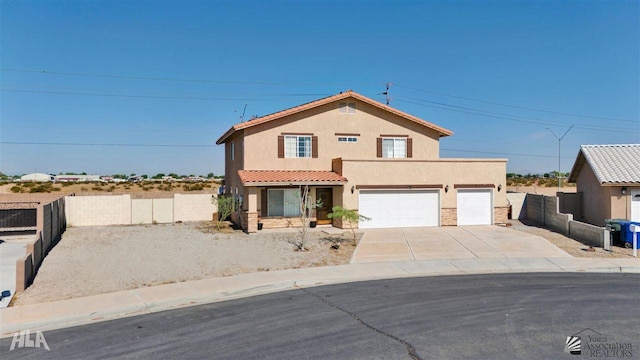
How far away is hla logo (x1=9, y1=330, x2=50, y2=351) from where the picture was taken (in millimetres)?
8375

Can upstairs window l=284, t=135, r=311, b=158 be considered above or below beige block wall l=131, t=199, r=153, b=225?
above

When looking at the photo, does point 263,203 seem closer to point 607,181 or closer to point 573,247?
point 573,247

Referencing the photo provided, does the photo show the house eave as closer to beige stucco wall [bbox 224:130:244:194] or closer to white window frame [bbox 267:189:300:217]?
white window frame [bbox 267:189:300:217]

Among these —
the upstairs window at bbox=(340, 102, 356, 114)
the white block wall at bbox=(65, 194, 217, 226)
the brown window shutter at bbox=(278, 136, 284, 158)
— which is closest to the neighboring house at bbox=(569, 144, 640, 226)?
the upstairs window at bbox=(340, 102, 356, 114)

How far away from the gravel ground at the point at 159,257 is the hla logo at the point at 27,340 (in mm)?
2400

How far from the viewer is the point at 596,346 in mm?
8008

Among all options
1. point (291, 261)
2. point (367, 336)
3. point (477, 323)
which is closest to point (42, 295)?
point (291, 261)

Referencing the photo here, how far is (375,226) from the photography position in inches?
978

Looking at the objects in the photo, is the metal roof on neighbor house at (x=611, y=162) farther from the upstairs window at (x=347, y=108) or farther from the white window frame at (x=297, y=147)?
the white window frame at (x=297, y=147)

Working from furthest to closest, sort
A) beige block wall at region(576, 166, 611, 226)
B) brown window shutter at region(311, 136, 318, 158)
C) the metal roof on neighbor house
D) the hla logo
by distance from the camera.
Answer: brown window shutter at region(311, 136, 318, 158)
beige block wall at region(576, 166, 611, 226)
the metal roof on neighbor house
the hla logo

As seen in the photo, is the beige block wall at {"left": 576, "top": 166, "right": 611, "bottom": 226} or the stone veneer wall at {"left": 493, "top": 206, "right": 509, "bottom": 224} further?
the stone veneer wall at {"left": 493, "top": 206, "right": 509, "bottom": 224}

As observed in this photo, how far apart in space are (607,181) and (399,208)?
33.5 ft

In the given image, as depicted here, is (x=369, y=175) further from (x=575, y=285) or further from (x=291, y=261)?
(x=575, y=285)

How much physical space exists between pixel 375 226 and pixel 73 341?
708 inches
